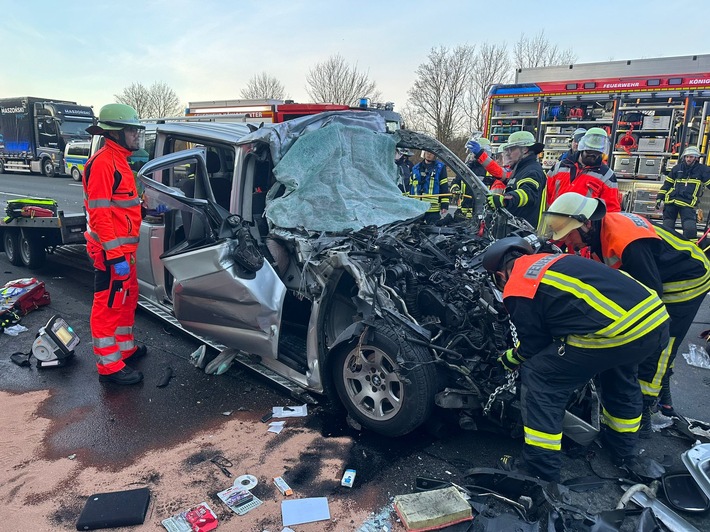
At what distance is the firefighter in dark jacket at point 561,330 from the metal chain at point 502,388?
86 mm

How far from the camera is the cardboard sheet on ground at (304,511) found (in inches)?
94.7

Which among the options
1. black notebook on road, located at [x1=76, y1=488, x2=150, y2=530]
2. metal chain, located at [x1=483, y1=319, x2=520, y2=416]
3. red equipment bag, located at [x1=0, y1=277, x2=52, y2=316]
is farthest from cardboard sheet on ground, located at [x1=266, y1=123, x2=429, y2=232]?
red equipment bag, located at [x1=0, y1=277, x2=52, y2=316]

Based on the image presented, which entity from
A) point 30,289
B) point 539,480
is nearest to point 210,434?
point 539,480

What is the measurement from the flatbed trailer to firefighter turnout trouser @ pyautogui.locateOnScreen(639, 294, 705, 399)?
586 centimetres

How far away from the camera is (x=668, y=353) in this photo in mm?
3301

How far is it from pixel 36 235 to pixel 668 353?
711 cm

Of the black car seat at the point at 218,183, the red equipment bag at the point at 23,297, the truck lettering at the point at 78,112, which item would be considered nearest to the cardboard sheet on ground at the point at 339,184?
the black car seat at the point at 218,183

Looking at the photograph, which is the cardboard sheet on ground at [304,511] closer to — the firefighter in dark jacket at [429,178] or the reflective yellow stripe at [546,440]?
the reflective yellow stripe at [546,440]

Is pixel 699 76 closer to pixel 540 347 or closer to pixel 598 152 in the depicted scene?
pixel 598 152

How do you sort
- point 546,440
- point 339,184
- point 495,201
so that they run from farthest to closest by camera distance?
point 495,201 → point 339,184 → point 546,440

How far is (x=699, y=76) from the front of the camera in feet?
30.1

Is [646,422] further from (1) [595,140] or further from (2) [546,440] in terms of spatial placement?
(1) [595,140]

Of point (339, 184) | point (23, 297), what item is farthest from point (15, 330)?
point (339, 184)

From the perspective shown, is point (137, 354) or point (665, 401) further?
point (137, 354)
